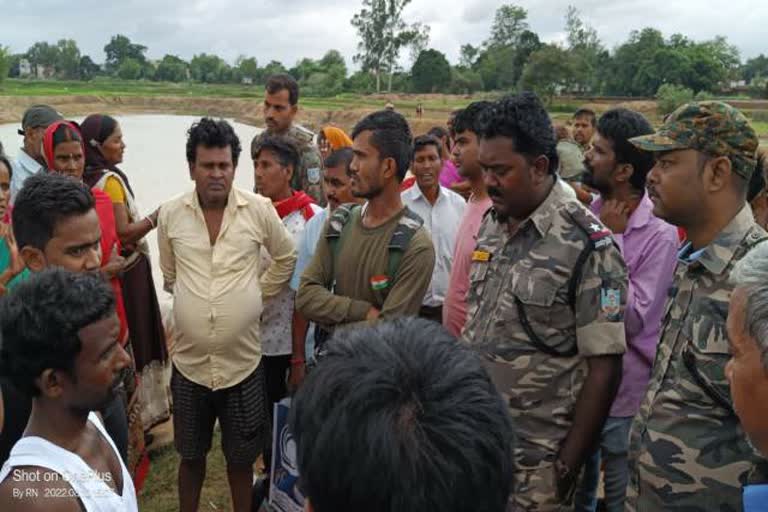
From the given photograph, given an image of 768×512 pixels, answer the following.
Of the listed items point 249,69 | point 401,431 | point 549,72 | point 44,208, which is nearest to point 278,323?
point 44,208

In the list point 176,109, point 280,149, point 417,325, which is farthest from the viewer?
point 176,109

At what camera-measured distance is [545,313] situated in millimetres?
2092

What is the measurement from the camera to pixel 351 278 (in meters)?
2.64

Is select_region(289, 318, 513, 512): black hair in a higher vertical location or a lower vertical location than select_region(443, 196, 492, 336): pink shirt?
higher

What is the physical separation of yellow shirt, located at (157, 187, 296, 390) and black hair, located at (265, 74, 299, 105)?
1.76 metres

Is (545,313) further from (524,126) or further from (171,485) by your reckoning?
(171,485)

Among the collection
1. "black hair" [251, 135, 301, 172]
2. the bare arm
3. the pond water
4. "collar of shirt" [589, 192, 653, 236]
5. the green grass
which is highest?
"black hair" [251, 135, 301, 172]

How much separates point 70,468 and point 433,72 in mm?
61300

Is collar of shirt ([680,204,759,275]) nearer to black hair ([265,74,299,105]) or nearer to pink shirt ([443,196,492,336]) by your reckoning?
pink shirt ([443,196,492,336])

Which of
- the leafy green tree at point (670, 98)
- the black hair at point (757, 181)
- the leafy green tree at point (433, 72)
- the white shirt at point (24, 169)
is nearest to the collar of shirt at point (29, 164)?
the white shirt at point (24, 169)

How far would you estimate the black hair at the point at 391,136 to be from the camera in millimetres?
2684

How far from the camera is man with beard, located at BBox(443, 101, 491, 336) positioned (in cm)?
288

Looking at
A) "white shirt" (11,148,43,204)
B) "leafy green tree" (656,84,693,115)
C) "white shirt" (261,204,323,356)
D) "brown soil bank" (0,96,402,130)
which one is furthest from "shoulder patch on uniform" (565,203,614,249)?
"leafy green tree" (656,84,693,115)

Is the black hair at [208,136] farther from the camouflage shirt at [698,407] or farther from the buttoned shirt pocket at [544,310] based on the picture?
the camouflage shirt at [698,407]
